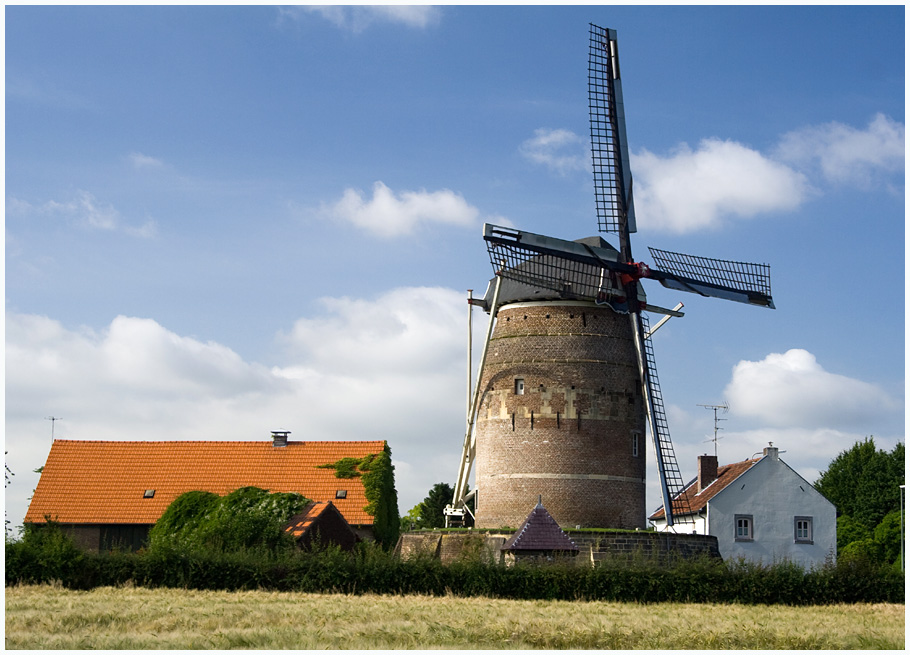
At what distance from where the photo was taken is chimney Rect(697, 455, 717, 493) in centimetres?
4862

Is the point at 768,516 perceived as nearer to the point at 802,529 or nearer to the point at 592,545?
the point at 802,529

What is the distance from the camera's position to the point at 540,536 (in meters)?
32.2

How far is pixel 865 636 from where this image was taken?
75.2ft

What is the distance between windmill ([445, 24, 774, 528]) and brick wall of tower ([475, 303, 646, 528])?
3 cm

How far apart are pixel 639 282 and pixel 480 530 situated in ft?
28.5

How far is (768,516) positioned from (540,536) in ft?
54.3

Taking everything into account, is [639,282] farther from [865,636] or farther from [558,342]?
[865,636]

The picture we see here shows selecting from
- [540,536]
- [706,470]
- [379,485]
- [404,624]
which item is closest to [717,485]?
[706,470]

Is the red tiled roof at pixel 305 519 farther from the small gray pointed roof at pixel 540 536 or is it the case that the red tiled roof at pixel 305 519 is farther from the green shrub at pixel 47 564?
the green shrub at pixel 47 564

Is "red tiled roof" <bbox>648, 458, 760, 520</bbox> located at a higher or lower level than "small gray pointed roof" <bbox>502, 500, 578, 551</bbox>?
higher

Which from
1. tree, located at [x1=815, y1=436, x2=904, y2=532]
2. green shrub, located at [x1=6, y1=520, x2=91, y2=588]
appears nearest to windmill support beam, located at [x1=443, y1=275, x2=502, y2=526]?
green shrub, located at [x1=6, y1=520, x2=91, y2=588]

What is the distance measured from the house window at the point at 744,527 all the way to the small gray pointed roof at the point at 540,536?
1500 cm

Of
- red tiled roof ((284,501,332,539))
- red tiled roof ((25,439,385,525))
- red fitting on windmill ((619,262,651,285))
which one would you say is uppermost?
red fitting on windmill ((619,262,651,285))

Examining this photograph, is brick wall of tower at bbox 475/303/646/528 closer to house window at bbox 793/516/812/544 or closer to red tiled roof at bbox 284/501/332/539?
red tiled roof at bbox 284/501/332/539
